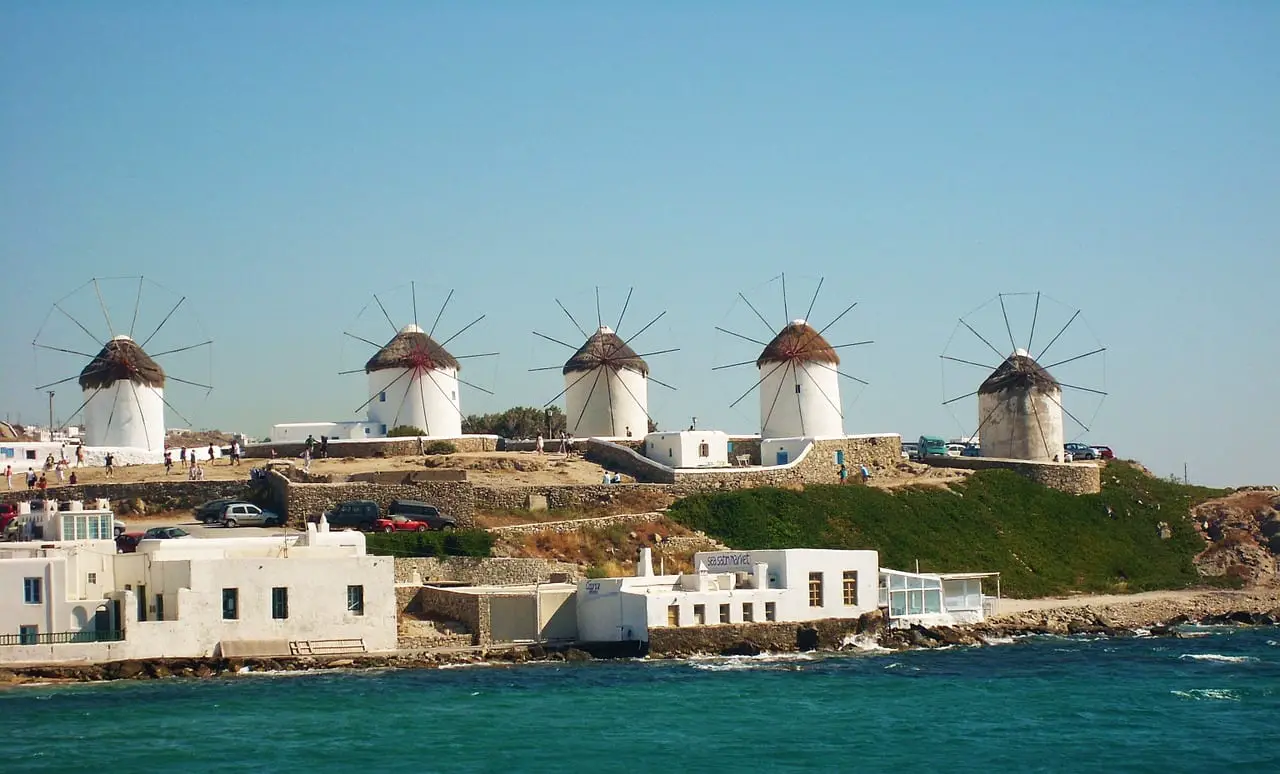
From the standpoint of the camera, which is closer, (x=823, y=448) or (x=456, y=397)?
(x=823, y=448)

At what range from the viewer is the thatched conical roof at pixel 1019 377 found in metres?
74.8

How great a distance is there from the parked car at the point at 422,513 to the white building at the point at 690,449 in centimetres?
1257

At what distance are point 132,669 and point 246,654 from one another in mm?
2797

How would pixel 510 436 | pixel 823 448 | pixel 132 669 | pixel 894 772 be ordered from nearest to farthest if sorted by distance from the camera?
pixel 894 772
pixel 132 669
pixel 823 448
pixel 510 436

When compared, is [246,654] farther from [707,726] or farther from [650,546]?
[650,546]

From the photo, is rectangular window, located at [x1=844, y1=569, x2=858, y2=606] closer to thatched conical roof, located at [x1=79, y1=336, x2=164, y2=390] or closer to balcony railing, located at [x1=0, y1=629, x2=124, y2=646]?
balcony railing, located at [x1=0, y1=629, x2=124, y2=646]

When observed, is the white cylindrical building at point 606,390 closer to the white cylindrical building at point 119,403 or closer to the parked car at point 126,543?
the white cylindrical building at point 119,403

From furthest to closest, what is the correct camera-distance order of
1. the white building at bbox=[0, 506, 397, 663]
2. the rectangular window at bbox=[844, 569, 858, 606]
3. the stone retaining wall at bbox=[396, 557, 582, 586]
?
the rectangular window at bbox=[844, 569, 858, 606] → the stone retaining wall at bbox=[396, 557, 582, 586] → the white building at bbox=[0, 506, 397, 663]

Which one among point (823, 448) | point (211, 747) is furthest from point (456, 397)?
point (211, 747)

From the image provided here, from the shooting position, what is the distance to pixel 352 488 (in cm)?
5288

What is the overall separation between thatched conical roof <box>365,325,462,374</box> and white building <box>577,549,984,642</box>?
73.9 ft

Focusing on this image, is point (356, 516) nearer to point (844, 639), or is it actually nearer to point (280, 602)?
point (280, 602)

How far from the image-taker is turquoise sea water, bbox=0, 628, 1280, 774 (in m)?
33.7

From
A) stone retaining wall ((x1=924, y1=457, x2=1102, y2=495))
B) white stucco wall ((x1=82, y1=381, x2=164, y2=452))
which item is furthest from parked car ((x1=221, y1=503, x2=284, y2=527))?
stone retaining wall ((x1=924, y1=457, x2=1102, y2=495))
